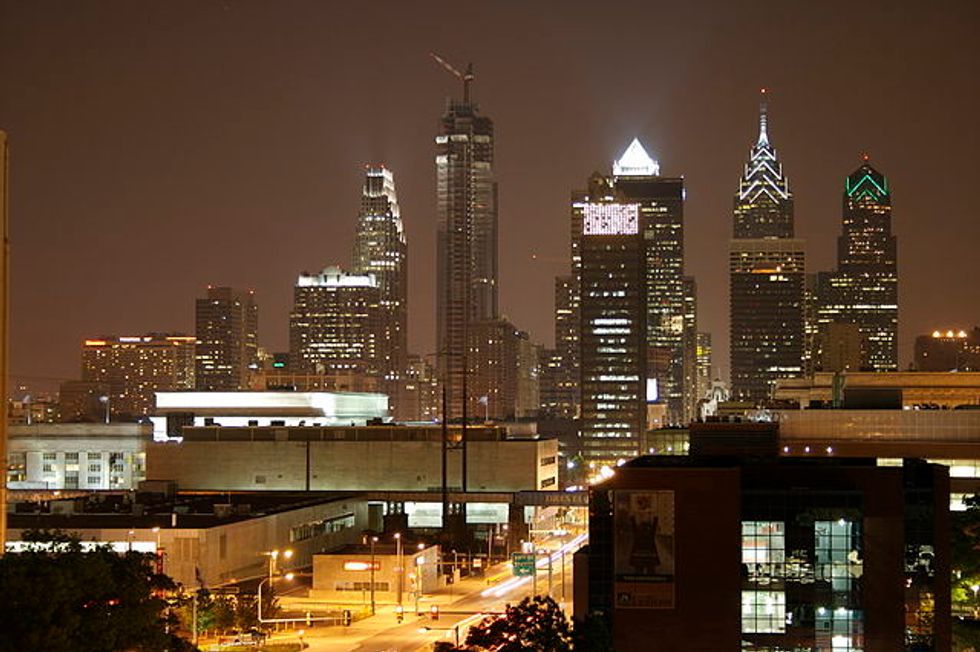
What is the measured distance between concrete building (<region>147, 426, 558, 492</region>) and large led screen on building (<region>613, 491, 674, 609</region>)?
107m

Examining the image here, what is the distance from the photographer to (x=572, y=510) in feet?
643

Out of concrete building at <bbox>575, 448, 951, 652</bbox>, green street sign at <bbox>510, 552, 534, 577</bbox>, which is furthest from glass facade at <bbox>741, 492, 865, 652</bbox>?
green street sign at <bbox>510, 552, 534, 577</bbox>

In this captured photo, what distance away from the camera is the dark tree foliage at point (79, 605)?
55750mm

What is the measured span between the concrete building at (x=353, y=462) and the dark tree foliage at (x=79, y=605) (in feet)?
380

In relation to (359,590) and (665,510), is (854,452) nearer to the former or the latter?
(359,590)

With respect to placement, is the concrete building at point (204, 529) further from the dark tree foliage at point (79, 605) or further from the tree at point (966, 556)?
the tree at point (966, 556)

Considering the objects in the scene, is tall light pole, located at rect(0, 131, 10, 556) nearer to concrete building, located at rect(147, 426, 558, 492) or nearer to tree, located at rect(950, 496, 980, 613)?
tree, located at rect(950, 496, 980, 613)

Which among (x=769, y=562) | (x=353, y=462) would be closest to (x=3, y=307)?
(x=769, y=562)

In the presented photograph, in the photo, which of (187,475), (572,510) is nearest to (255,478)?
(187,475)

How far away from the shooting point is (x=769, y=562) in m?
72.5

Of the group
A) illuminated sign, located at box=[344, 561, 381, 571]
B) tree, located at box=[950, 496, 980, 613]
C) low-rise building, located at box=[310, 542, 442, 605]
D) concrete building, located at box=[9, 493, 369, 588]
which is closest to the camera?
tree, located at box=[950, 496, 980, 613]

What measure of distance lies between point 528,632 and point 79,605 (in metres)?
17.4

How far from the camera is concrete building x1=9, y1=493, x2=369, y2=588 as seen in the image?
114312mm

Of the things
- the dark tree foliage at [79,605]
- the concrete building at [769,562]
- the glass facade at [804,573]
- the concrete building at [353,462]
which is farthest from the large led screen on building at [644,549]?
the concrete building at [353,462]
